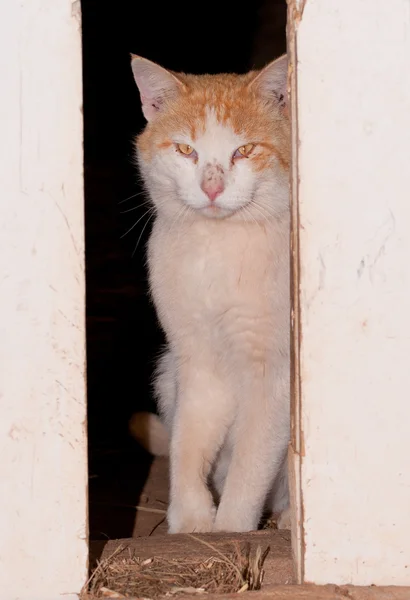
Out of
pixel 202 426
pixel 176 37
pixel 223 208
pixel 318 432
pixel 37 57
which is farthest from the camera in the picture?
pixel 176 37

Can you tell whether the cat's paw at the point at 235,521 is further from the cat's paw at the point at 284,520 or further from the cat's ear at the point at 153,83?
the cat's ear at the point at 153,83

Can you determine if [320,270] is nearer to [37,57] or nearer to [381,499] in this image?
[381,499]

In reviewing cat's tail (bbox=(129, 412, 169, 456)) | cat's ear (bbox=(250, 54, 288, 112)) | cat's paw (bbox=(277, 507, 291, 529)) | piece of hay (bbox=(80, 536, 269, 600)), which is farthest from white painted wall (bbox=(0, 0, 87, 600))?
cat's tail (bbox=(129, 412, 169, 456))

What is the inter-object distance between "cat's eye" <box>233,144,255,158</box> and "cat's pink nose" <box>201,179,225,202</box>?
152mm

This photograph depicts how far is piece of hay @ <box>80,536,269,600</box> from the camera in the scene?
92.0 inches

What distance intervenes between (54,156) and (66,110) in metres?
0.11

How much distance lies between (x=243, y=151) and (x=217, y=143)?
0.09 meters

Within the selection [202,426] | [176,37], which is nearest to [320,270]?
[202,426]

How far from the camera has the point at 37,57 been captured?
7.09 feet

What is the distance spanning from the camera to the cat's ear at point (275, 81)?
3.00 meters

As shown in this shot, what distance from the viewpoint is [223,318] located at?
3088 millimetres

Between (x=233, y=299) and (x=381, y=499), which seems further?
(x=233, y=299)

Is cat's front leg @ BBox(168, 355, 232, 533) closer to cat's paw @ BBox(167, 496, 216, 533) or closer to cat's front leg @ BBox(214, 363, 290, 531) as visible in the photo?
cat's paw @ BBox(167, 496, 216, 533)

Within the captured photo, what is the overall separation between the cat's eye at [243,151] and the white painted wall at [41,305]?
0.88m
